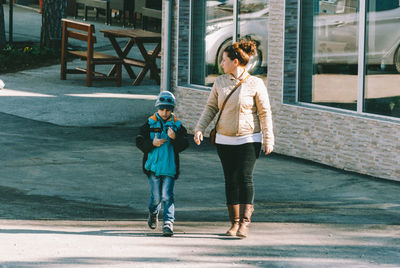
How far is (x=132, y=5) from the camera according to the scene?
29.9 metres

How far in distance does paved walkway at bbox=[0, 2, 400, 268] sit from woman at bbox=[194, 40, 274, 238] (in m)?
0.37

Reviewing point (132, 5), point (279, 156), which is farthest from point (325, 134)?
point (132, 5)

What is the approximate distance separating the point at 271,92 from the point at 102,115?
3965 mm

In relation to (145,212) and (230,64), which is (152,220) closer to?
(145,212)

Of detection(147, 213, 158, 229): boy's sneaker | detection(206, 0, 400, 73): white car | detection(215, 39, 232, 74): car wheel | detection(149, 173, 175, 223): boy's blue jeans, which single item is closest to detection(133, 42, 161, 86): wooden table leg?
detection(215, 39, 232, 74): car wheel

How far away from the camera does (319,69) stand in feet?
39.4

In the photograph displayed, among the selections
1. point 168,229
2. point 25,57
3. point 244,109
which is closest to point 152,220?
point 168,229

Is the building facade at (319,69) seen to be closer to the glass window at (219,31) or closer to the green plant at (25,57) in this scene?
the glass window at (219,31)

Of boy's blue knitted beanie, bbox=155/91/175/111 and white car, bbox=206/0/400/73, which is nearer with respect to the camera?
boy's blue knitted beanie, bbox=155/91/175/111

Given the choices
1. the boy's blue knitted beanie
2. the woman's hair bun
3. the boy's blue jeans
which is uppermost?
the woman's hair bun

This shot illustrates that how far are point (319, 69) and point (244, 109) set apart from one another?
4597 millimetres

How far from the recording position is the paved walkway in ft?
23.0

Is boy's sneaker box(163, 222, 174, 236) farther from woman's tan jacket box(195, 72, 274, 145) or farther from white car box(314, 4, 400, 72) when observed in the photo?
white car box(314, 4, 400, 72)

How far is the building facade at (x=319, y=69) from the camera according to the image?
1088 cm
